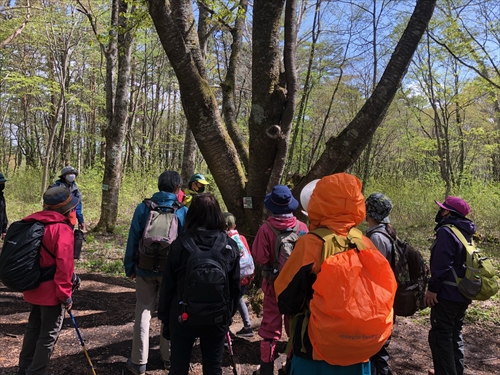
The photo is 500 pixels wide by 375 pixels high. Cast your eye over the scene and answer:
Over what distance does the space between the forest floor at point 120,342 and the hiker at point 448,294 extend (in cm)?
60

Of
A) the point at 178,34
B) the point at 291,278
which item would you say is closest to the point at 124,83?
the point at 178,34

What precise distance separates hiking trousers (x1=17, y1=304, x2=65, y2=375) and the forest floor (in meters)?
0.34

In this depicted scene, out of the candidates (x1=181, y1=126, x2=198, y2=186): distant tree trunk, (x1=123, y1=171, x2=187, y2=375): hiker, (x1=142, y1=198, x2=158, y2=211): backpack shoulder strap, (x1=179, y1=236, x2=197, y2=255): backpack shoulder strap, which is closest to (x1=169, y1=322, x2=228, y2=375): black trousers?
(x1=179, y1=236, x2=197, y2=255): backpack shoulder strap

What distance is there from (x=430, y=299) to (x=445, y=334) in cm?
34

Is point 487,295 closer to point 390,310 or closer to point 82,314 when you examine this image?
point 390,310

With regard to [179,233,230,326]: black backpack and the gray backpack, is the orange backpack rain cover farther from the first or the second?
the gray backpack

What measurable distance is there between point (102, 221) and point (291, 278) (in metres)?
8.81

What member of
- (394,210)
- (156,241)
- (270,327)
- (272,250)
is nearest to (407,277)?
(272,250)

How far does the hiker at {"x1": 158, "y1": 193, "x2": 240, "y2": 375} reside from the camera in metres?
2.29

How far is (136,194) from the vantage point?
14.5 meters

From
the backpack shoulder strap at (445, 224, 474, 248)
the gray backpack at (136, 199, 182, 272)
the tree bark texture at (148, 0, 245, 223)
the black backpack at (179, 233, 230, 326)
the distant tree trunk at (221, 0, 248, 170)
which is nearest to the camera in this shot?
the black backpack at (179, 233, 230, 326)

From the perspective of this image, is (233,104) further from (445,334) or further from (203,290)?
(445,334)

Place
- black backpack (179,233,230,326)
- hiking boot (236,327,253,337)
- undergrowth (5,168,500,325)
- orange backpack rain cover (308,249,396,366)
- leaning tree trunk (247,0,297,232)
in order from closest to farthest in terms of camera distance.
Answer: orange backpack rain cover (308,249,396,366), black backpack (179,233,230,326), hiking boot (236,327,253,337), leaning tree trunk (247,0,297,232), undergrowth (5,168,500,325)

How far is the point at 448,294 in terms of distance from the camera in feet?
10.4
